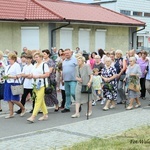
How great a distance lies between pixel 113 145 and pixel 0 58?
595 cm

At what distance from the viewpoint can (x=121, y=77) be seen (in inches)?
535

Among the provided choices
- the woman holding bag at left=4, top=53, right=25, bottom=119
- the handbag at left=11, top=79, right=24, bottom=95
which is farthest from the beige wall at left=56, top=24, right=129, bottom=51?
the handbag at left=11, top=79, right=24, bottom=95

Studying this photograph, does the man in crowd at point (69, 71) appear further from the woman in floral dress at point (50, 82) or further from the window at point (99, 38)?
the window at point (99, 38)

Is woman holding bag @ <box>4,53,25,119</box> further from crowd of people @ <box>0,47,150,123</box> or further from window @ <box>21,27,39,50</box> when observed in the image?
window @ <box>21,27,39,50</box>

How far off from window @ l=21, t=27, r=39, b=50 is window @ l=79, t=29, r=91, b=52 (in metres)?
2.96

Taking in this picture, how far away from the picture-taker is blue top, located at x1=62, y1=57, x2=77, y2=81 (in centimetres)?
1148

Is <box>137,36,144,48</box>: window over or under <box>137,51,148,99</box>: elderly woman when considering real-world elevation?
over

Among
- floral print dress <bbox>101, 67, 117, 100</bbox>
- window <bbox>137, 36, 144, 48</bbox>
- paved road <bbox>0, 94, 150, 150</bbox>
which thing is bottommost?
paved road <bbox>0, 94, 150, 150</bbox>

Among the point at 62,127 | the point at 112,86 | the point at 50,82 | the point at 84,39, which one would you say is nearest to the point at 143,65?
the point at 112,86

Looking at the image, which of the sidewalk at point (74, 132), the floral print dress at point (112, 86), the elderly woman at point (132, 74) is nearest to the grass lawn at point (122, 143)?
the sidewalk at point (74, 132)

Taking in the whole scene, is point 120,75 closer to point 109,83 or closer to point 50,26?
point 109,83

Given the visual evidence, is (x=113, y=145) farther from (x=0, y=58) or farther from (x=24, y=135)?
(x=0, y=58)

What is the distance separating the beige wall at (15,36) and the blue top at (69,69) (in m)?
11.1

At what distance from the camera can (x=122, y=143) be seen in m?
7.72
